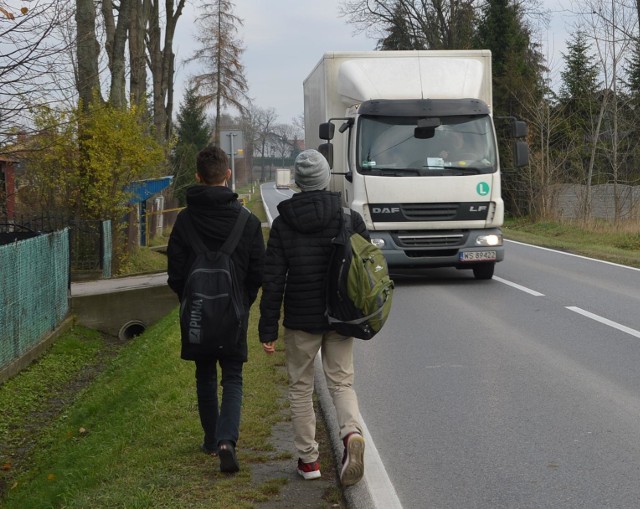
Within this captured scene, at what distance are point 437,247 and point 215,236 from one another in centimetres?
980

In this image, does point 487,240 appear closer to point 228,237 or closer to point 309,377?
point 309,377

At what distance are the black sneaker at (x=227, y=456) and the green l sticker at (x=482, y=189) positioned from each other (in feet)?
33.2

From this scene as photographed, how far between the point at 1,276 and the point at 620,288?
29.5 feet

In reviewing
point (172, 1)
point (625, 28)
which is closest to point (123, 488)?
point (625, 28)

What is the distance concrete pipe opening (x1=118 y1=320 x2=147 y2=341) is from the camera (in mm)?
16703

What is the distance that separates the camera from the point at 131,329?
56.3 ft

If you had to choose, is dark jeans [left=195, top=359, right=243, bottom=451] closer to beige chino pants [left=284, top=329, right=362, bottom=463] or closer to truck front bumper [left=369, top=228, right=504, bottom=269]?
beige chino pants [left=284, top=329, right=362, bottom=463]

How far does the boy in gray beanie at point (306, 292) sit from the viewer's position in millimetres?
5438

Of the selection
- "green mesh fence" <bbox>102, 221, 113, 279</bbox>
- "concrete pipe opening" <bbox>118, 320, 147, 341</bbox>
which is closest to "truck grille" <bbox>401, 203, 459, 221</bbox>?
"concrete pipe opening" <bbox>118, 320, 147, 341</bbox>

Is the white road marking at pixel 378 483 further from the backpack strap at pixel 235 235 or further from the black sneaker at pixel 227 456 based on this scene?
the backpack strap at pixel 235 235

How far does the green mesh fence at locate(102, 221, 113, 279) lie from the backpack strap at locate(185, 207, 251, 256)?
1492 cm

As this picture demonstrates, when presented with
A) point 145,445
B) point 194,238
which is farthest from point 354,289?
point 145,445

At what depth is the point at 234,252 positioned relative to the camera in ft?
18.3

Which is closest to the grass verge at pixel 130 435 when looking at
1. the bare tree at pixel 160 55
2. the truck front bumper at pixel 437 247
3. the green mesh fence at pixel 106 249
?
the truck front bumper at pixel 437 247
